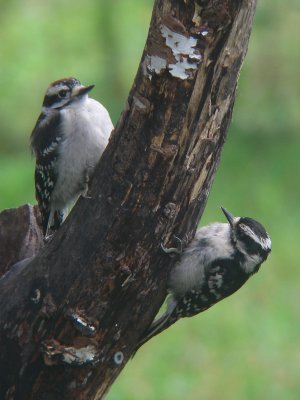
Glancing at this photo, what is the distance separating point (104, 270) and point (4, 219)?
4.05 ft

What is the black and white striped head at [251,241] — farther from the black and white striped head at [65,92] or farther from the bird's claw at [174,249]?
the black and white striped head at [65,92]

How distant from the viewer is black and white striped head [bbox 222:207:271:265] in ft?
20.6


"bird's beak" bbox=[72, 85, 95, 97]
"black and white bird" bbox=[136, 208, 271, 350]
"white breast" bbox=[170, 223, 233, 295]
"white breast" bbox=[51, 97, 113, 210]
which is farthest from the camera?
"bird's beak" bbox=[72, 85, 95, 97]

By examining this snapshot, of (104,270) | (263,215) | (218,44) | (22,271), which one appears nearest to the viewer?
(218,44)

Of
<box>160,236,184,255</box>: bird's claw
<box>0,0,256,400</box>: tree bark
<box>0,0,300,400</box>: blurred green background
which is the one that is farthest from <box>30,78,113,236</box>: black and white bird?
<box>0,0,300,400</box>: blurred green background

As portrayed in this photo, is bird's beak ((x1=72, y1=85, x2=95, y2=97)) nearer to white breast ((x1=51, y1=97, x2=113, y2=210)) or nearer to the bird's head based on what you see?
white breast ((x1=51, y1=97, x2=113, y2=210))

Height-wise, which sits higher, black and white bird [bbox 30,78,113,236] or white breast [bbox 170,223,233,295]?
black and white bird [bbox 30,78,113,236]

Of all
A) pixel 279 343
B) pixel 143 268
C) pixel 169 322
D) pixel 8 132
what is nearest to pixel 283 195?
pixel 279 343

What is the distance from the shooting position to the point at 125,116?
5.06 m

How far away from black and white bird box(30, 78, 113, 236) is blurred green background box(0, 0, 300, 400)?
7.73 feet

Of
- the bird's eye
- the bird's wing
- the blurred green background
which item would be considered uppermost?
the bird's eye

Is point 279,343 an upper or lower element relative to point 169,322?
lower

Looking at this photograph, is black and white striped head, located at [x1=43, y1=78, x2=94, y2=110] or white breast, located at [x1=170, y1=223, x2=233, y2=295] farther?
black and white striped head, located at [x1=43, y1=78, x2=94, y2=110]

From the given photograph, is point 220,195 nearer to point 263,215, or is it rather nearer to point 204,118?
point 263,215
